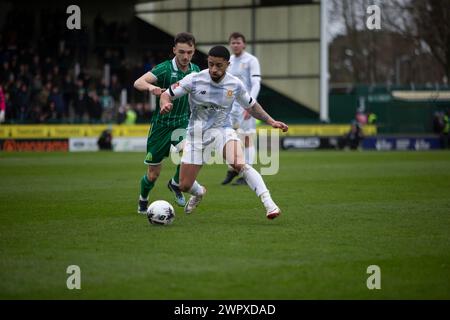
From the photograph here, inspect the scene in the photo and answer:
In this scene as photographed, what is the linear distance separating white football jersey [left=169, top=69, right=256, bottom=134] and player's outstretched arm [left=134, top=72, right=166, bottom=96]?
17 centimetres

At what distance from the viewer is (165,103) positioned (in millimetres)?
9461

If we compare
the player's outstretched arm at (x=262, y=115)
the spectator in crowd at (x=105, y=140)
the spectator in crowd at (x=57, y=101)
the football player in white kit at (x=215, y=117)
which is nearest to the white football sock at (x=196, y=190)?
the football player in white kit at (x=215, y=117)

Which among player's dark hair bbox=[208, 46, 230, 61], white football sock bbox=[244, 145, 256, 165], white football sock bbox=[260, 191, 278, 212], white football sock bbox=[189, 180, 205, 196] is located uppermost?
player's dark hair bbox=[208, 46, 230, 61]

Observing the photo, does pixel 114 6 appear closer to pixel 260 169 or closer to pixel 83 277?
pixel 260 169

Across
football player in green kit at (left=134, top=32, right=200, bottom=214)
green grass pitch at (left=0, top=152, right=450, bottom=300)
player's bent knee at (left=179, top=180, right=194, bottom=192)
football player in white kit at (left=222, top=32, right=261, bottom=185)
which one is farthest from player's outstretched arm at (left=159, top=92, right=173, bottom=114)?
football player in white kit at (left=222, top=32, right=261, bottom=185)

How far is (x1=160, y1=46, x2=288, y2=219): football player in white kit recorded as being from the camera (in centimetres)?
962

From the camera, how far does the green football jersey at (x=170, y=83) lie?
10773 millimetres

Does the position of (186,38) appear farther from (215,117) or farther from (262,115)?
(262,115)

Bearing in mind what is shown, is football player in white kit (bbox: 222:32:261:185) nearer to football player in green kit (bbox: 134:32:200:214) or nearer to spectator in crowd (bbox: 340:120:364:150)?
football player in green kit (bbox: 134:32:200:214)

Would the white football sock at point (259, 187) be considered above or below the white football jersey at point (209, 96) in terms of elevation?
below

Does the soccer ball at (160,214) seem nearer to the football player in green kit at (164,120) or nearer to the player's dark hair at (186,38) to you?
the football player in green kit at (164,120)

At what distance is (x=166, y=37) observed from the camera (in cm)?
4722

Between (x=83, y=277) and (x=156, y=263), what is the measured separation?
77 cm
